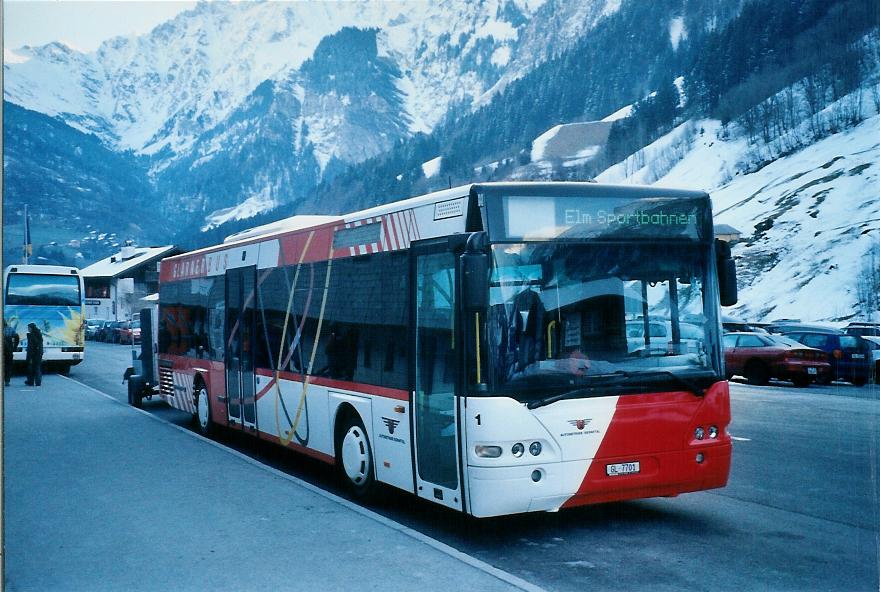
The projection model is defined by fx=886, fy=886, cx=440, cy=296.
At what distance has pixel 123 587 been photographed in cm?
568

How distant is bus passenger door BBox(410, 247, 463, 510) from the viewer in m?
6.84

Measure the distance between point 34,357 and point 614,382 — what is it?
2062 cm

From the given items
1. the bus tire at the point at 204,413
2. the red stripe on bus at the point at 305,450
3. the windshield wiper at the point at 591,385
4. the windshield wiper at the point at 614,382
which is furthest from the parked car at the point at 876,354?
the windshield wiper at the point at 591,385

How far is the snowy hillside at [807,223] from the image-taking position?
4403cm

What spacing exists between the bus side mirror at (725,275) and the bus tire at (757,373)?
668 inches

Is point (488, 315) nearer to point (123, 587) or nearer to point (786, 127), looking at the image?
point (123, 587)

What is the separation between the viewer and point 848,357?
23625mm

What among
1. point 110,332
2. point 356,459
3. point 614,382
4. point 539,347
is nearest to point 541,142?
point 110,332

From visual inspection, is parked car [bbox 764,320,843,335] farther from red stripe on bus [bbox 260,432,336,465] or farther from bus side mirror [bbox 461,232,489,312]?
bus side mirror [bbox 461,232,489,312]

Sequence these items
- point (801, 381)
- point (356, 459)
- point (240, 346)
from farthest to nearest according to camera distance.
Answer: point (801, 381)
point (240, 346)
point (356, 459)

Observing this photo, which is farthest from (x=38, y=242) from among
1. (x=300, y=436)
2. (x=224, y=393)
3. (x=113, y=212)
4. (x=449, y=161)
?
(x=449, y=161)

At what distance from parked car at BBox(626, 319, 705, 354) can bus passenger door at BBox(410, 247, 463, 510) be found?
141cm

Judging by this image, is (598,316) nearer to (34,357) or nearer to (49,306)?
(34,357)

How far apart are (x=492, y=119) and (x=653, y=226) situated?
16565 cm
